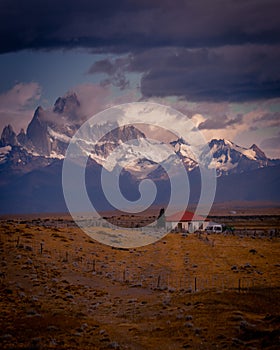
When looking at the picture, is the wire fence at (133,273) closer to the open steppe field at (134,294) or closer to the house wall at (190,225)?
the open steppe field at (134,294)

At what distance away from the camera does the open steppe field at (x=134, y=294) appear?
28203mm

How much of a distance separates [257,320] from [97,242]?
41.1 metres

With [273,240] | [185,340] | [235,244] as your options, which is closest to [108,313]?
[185,340]

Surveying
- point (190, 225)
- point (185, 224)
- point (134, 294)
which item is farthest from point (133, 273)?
point (190, 225)

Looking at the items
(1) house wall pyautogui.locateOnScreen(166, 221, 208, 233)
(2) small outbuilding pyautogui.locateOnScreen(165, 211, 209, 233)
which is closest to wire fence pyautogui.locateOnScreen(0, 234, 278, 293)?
(2) small outbuilding pyautogui.locateOnScreen(165, 211, 209, 233)

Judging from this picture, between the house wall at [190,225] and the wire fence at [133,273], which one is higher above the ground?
the house wall at [190,225]

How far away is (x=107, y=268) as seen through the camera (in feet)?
180

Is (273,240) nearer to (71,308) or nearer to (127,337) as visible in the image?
(71,308)

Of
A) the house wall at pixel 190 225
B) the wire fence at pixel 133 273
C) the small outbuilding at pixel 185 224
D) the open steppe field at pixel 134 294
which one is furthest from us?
the house wall at pixel 190 225

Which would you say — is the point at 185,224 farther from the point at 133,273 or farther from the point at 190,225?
the point at 133,273

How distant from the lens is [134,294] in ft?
141

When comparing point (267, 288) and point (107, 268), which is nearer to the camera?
point (267, 288)

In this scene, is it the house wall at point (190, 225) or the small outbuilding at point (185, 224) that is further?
the house wall at point (190, 225)

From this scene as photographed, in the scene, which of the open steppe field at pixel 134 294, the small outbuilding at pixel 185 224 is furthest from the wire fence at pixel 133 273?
the small outbuilding at pixel 185 224
